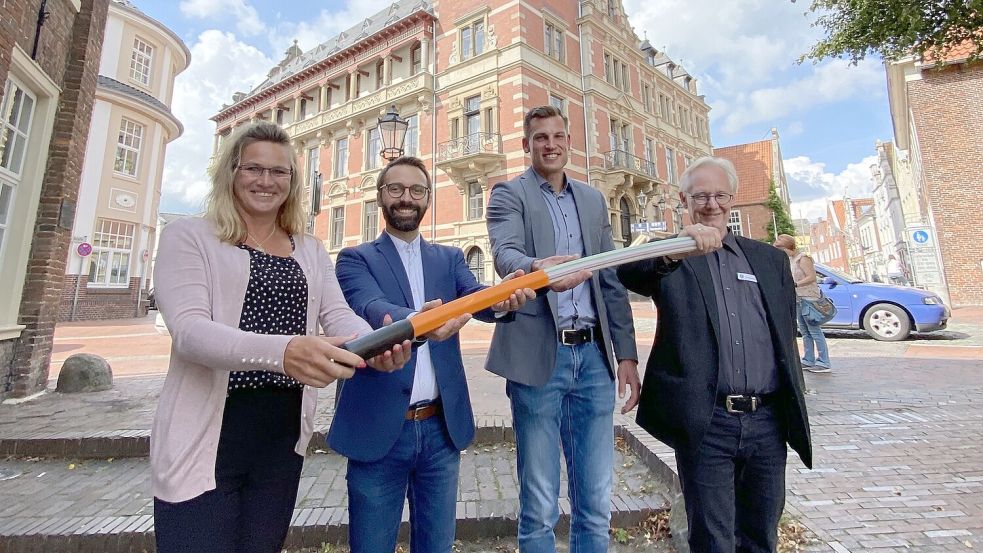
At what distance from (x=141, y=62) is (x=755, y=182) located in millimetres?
46681

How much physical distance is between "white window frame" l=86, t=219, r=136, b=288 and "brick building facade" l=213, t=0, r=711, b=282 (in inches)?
363

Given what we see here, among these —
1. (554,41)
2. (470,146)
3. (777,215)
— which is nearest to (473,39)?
(554,41)

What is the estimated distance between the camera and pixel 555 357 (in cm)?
206

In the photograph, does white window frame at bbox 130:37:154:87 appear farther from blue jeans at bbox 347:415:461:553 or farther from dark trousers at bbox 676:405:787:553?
dark trousers at bbox 676:405:787:553

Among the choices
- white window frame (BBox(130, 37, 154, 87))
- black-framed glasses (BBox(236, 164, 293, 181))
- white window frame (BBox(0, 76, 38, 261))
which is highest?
white window frame (BBox(130, 37, 154, 87))

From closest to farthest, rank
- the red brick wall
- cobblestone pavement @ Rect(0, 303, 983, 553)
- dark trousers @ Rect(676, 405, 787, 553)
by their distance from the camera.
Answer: dark trousers @ Rect(676, 405, 787, 553)
cobblestone pavement @ Rect(0, 303, 983, 553)
the red brick wall

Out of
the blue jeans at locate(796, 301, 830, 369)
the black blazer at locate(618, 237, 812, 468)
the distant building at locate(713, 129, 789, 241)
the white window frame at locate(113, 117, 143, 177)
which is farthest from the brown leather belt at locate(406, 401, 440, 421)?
the distant building at locate(713, 129, 789, 241)

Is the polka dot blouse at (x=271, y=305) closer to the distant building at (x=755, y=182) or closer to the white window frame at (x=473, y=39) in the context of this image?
Result: the white window frame at (x=473, y=39)

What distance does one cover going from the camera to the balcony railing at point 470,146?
2127 cm

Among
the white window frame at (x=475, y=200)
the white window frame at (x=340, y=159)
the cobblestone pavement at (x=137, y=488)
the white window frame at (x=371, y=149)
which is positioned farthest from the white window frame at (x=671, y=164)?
the cobblestone pavement at (x=137, y=488)

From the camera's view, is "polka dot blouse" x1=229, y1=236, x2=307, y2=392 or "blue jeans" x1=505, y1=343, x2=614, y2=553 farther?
"blue jeans" x1=505, y1=343, x2=614, y2=553

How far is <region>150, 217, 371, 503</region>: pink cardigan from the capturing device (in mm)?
1220

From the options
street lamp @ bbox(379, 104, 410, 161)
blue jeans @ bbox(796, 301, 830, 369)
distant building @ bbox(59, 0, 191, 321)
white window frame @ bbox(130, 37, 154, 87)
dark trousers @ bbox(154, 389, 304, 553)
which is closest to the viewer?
dark trousers @ bbox(154, 389, 304, 553)

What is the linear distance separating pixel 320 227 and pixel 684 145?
2713cm
